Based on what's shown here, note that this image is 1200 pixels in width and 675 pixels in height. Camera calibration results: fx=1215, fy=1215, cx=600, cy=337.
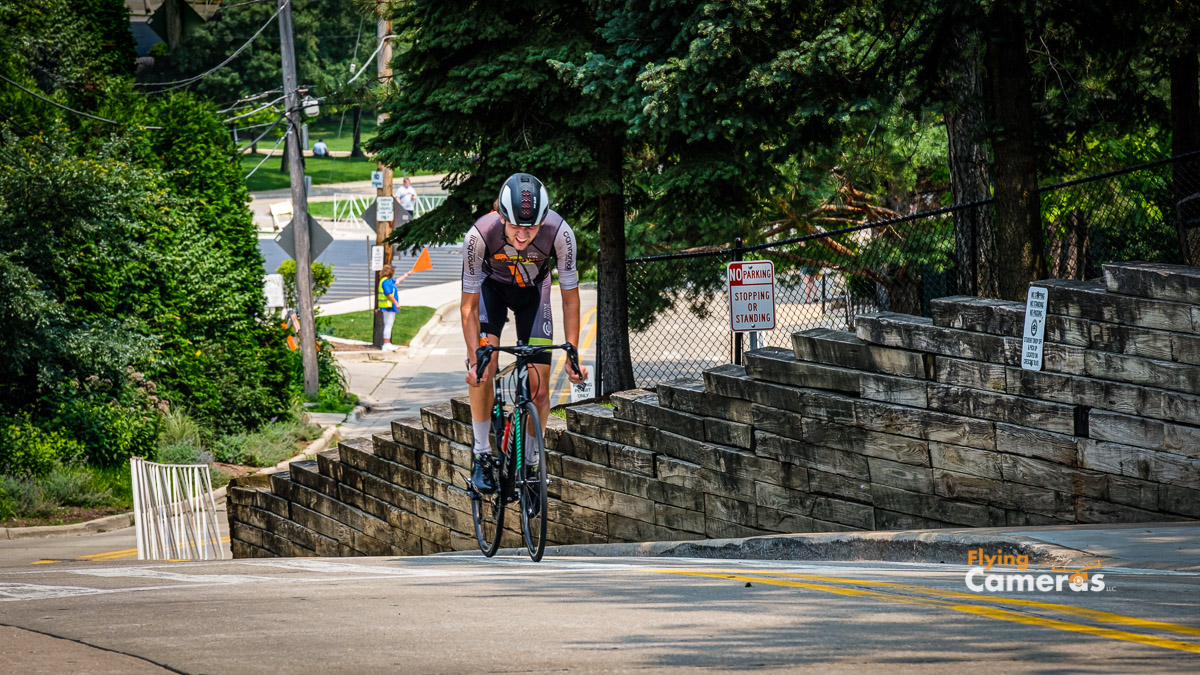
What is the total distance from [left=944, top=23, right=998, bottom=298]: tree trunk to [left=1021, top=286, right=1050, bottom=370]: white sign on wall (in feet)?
7.01

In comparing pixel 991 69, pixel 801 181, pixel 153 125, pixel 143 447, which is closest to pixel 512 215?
pixel 991 69

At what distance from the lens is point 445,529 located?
12.9 m

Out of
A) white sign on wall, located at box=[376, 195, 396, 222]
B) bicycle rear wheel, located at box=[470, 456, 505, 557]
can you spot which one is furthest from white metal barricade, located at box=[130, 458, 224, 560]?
white sign on wall, located at box=[376, 195, 396, 222]

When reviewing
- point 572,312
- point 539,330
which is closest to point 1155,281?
point 572,312

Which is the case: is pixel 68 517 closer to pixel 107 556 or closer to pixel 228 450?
pixel 107 556

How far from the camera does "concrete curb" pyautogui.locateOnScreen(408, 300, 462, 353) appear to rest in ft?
126

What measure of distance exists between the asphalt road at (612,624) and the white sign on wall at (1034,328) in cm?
199

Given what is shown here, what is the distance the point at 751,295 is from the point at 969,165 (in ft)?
16.1

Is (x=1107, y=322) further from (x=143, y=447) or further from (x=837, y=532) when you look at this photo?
(x=143, y=447)

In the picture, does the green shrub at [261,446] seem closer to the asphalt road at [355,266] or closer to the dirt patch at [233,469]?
the dirt patch at [233,469]

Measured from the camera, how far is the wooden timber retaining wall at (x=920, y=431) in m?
8.21

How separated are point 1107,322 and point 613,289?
9.63m

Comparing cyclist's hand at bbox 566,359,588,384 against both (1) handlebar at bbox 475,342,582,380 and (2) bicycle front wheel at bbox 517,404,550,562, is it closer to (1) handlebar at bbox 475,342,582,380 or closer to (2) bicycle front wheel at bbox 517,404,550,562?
(1) handlebar at bbox 475,342,582,380

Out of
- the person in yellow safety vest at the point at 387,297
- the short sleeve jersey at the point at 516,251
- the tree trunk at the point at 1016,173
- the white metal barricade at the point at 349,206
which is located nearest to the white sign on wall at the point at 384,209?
the person in yellow safety vest at the point at 387,297
